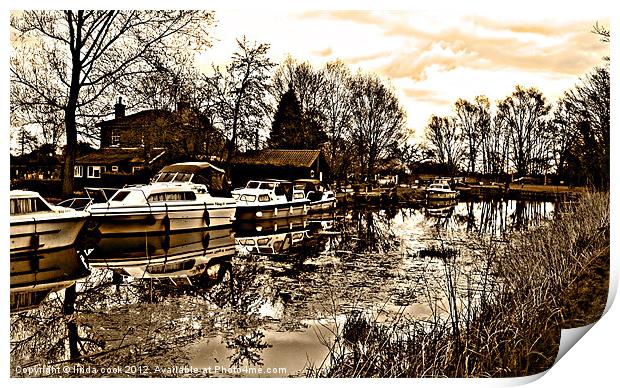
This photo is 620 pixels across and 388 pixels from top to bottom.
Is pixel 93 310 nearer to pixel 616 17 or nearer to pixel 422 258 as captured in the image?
pixel 422 258

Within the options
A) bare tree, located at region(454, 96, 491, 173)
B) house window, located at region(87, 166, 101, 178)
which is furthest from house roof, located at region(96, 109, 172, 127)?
bare tree, located at region(454, 96, 491, 173)

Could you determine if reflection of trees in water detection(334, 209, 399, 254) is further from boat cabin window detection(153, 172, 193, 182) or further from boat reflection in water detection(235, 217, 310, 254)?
boat cabin window detection(153, 172, 193, 182)

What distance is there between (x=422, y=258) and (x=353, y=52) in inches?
54.7

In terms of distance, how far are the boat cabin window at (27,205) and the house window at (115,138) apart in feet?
1.89

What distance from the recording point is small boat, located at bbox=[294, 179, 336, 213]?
466cm

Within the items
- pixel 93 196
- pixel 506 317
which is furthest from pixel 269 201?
pixel 506 317

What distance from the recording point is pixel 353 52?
4297mm

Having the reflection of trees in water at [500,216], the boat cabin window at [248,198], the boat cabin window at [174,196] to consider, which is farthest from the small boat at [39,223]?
the reflection of trees in water at [500,216]

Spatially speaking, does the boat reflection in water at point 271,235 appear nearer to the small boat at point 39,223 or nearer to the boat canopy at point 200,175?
the boat canopy at point 200,175

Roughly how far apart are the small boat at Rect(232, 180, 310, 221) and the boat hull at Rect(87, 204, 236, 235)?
0.09 m

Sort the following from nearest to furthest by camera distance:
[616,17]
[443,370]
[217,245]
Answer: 1. [443,370]
2. [616,17]
3. [217,245]

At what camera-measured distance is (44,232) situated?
4230mm
